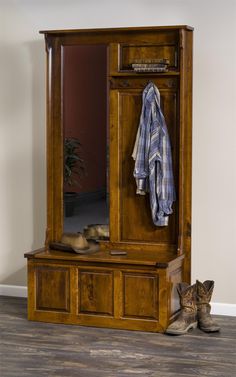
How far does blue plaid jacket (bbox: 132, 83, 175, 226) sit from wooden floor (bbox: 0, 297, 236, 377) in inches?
36.8

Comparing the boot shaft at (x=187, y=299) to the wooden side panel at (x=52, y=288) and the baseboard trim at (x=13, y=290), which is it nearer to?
the wooden side panel at (x=52, y=288)

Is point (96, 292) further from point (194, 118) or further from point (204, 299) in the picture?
point (194, 118)

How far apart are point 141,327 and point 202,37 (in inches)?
84.6

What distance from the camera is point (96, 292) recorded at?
5.46 m

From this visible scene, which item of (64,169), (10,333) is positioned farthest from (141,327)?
(64,169)

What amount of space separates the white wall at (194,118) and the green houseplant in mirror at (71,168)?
42 cm

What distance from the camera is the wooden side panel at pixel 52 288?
18.2ft

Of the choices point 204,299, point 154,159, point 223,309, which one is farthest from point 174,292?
point 154,159

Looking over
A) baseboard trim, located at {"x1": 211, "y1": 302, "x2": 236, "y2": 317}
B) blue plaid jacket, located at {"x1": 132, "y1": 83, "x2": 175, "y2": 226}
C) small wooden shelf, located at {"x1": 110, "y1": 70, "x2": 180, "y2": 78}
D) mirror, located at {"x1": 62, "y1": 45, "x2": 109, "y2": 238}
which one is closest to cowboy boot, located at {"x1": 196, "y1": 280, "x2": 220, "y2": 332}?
baseboard trim, located at {"x1": 211, "y1": 302, "x2": 236, "y2": 317}

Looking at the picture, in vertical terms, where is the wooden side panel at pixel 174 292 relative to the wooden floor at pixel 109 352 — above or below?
above

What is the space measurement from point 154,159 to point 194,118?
0.49m

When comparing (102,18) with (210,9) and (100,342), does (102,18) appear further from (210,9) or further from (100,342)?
(100,342)

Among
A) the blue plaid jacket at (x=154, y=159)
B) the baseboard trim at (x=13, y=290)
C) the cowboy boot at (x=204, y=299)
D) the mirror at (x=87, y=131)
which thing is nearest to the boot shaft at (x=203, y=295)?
the cowboy boot at (x=204, y=299)

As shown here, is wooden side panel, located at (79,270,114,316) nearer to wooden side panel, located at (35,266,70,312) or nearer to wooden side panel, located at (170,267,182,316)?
wooden side panel, located at (35,266,70,312)
